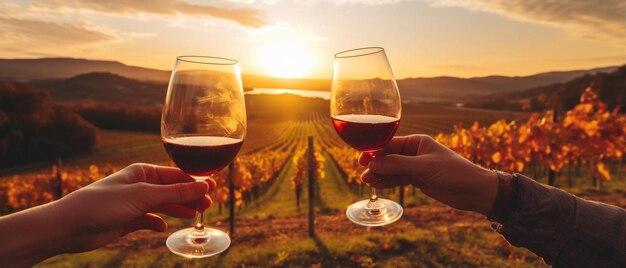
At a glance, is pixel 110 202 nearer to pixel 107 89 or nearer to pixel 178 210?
pixel 178 210

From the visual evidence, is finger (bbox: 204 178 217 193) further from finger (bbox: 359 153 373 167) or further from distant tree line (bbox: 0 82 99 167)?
distant tree line (bbox: 0 82 99 167)

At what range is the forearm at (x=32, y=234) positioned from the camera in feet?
4.80

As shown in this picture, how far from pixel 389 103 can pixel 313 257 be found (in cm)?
524

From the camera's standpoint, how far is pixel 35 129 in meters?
55.8

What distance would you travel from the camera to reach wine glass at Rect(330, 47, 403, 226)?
1.99 m

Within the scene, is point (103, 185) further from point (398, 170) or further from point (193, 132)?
point (398, 170)

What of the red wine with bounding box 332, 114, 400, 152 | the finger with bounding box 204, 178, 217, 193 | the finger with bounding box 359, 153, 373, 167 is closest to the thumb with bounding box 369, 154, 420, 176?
the red wine with bounding box 332, 114, 400, 152

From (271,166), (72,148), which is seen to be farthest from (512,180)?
(72,148)

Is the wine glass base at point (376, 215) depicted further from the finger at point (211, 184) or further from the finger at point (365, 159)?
the finger at point (211, 184)

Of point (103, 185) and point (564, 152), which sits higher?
point (103, 185)

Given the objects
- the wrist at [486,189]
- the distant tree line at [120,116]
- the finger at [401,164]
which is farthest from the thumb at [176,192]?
the distant tree line at [120,116]

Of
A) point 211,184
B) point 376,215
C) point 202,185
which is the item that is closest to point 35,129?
point 211,184

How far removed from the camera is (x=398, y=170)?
195 cm

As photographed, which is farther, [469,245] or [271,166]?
[271,166]
